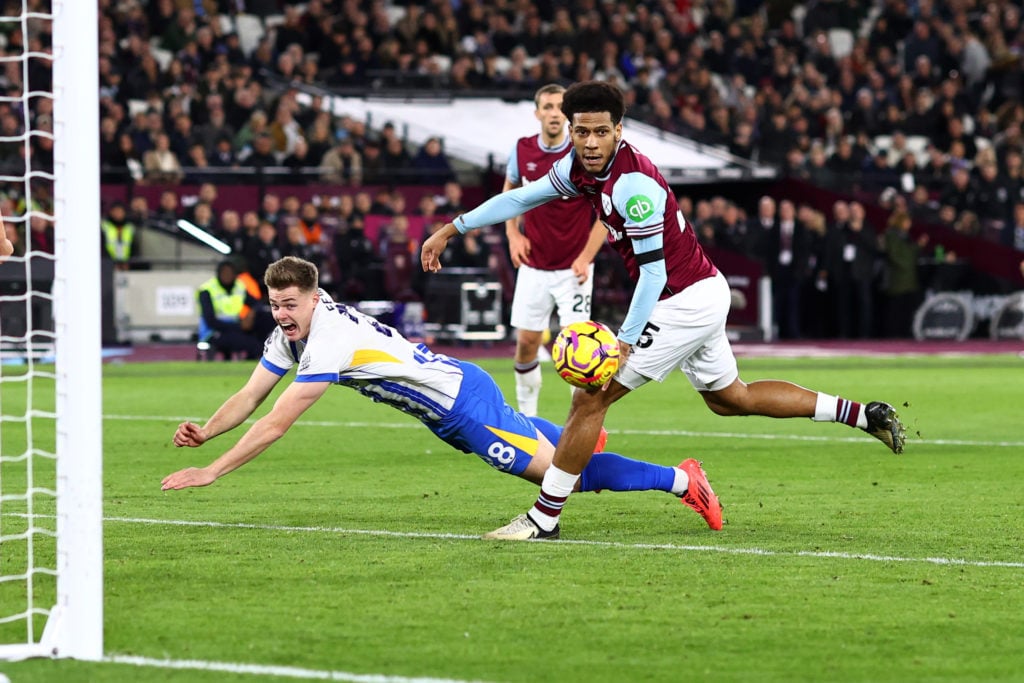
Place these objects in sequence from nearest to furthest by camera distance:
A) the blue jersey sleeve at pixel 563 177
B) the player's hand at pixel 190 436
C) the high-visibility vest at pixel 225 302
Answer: the player's hand at pixel 190 436 → the blue jersey sleeve at pixel 563 177 → the high-visibility vest at pixel 225 302

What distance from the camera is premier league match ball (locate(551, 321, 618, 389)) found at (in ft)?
25.4

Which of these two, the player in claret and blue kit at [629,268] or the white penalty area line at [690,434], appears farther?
the white penalty area line at [690,434]

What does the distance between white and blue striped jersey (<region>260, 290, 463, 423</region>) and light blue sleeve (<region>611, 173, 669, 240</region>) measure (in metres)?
1.16

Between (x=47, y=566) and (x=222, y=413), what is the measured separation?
41.6 inches

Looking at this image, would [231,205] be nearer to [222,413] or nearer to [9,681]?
[222,413]

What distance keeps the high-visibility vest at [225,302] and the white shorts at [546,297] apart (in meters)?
8.58

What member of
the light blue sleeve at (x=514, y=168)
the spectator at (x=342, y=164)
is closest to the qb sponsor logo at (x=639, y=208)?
the light blue sleeve at (x=514, y=168)

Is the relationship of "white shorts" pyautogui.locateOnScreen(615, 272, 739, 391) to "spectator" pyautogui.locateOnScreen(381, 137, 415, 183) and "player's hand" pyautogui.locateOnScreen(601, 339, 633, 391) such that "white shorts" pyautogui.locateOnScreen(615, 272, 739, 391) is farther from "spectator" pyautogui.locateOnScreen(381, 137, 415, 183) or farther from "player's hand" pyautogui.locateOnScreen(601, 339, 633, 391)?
"spectator" pyautogui.locateOnScreen(381, 137, 415, 183)

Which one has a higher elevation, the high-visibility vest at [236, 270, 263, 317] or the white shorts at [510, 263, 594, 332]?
the white shorts at [510, 263, 594, 332]

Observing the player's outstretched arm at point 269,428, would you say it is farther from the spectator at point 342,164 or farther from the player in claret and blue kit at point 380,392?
the spectator at point 342,164

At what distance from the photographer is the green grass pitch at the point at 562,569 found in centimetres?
546

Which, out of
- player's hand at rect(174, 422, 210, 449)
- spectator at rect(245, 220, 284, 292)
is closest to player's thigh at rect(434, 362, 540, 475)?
player's hand at rect(174, 422, 210, 449)

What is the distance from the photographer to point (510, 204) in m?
8.31

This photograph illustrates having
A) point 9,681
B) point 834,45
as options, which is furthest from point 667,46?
point 9,681
